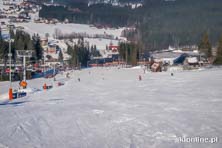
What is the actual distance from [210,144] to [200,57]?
211 feet

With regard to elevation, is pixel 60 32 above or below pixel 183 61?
above

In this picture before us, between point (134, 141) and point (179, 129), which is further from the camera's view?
point (179, 129)

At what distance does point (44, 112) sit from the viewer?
12.2m

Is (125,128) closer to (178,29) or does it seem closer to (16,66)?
(16,66)

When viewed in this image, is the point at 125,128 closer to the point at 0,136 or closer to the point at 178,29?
the point at 0,136

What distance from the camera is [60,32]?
177 meters

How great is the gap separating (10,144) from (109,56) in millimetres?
128167

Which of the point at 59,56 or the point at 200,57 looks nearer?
the point at 200,57

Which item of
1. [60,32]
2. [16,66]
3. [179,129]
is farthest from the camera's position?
[60,32]

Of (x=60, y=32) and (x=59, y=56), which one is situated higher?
(x=60, y=32)

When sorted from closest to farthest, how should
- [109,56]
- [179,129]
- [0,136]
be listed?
[0,136] → [179,129] → [109,56]

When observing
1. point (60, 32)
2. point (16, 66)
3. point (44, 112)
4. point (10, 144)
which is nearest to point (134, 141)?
point (10, 144)

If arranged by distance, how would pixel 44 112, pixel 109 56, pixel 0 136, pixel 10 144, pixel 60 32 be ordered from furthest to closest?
pixel 60 32 < pixel 109 56 < pixel 44 112 < pixel 0 136 < pixel 10 144

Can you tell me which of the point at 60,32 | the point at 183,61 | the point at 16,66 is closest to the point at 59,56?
the point at 16,66
